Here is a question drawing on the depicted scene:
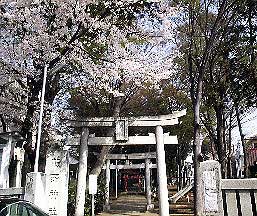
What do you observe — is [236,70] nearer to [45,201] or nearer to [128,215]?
[128,215]

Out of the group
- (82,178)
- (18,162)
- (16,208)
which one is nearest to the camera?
(16,208)

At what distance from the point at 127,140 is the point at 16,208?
6929mm

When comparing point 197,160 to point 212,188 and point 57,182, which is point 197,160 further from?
point 57,182

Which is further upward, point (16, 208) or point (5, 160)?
point (5, 160)

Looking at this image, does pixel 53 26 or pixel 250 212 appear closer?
Result: pixel 250 212

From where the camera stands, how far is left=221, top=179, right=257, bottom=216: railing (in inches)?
294

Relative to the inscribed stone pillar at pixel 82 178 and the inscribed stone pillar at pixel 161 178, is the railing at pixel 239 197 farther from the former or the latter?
the inscribed stone pillar at pixel 82 178

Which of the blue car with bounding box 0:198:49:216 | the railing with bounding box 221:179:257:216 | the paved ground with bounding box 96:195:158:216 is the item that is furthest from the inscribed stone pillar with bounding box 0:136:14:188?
the paved ground with bounding box 96:195:158:216

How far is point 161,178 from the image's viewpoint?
1280 cm

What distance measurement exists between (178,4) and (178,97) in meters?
8.96

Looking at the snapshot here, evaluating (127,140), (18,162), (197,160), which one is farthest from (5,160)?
(18,162)

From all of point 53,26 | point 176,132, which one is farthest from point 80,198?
point 176,132

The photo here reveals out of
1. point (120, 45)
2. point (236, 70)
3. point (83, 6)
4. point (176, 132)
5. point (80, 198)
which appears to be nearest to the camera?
point (83, 6)

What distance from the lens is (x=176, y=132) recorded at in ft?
80.9
